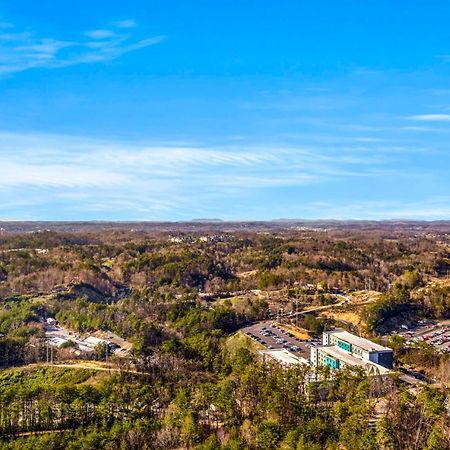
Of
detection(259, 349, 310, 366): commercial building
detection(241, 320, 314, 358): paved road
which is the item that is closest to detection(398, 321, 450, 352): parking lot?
detection(241, 320, 314, 358): paved road

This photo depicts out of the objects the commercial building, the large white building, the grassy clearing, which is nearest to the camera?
the large white building

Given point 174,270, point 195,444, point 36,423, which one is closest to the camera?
point 195,444

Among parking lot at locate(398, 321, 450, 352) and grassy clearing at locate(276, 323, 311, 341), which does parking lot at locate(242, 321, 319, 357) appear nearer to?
grassy clearing at locate(276, 323, 311, 341)

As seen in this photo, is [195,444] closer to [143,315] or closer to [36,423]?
[36,423]

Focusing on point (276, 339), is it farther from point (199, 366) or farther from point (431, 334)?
point (431, 334)

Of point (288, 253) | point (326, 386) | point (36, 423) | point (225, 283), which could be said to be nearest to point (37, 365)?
point (36, 423)

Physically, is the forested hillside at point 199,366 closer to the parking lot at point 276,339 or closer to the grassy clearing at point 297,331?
the grassy clearing at point 297,331
